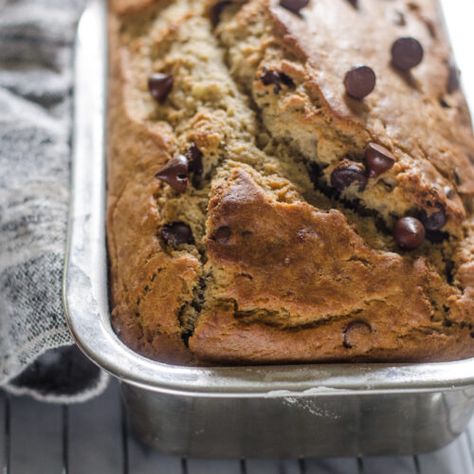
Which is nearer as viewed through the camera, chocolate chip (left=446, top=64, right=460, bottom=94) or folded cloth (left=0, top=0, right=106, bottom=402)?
folded cloth (left=0, top=0, right=106, bottom=402)

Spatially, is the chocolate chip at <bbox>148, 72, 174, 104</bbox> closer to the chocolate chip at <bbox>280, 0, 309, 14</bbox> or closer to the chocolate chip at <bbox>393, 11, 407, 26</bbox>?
the chocolate chip at <bbox>280, 0, 309, 14</bbox>

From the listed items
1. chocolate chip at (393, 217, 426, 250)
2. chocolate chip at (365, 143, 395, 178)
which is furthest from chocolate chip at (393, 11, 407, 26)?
chocolate chip at (393, 217, 426, 250)

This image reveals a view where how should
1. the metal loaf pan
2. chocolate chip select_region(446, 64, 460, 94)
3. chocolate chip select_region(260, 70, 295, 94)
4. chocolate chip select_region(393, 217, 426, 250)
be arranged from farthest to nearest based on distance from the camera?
chocolate chip select_region(446, 64, 460, 94) < chocolate chip select_region(260, 70, 295, 94) < chocolate chip select_region(393, 217, 426, 250) < the metal loaf pan

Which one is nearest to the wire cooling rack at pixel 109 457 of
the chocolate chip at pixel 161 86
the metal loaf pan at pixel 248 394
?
the metal loaf pan at pixel 248 394

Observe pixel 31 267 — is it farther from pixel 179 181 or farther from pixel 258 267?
pixel 258 267

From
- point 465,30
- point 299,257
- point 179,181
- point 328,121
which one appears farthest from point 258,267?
point 465,30

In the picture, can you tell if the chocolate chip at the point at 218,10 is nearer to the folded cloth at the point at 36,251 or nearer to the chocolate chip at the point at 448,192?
the folded cloth at the point at 36,251

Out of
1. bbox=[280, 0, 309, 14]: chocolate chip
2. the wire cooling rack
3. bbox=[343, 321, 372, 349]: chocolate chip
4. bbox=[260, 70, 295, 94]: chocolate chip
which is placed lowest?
the wire cooling rack
